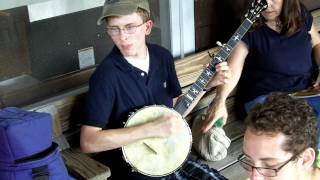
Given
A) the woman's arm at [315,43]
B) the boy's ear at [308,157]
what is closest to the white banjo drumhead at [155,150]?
the boy's ear at [308,157]

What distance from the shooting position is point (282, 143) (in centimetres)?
139

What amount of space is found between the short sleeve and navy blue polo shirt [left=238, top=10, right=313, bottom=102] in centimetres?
103

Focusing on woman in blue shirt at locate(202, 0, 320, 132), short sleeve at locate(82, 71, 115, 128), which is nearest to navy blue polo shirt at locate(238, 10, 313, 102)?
woman in blue shirt at locate(202, 0, 320, 132)

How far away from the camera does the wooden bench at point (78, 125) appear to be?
204cm

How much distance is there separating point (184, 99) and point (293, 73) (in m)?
0.82

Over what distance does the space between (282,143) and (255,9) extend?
4.40ft

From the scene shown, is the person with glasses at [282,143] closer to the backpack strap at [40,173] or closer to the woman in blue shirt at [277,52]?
the backpack strap at [40,173]

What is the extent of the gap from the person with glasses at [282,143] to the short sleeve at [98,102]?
811mm

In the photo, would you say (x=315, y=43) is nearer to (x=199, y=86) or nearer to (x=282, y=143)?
(x=199, y=86)

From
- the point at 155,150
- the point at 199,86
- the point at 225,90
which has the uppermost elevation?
the point at 199,86

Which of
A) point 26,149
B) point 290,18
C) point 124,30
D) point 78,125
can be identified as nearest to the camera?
point 26,149

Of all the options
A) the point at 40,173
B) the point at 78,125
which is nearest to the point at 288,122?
the point at 40,173

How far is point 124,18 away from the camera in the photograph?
82.0 inches

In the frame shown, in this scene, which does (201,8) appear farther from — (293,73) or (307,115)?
(307,115)
